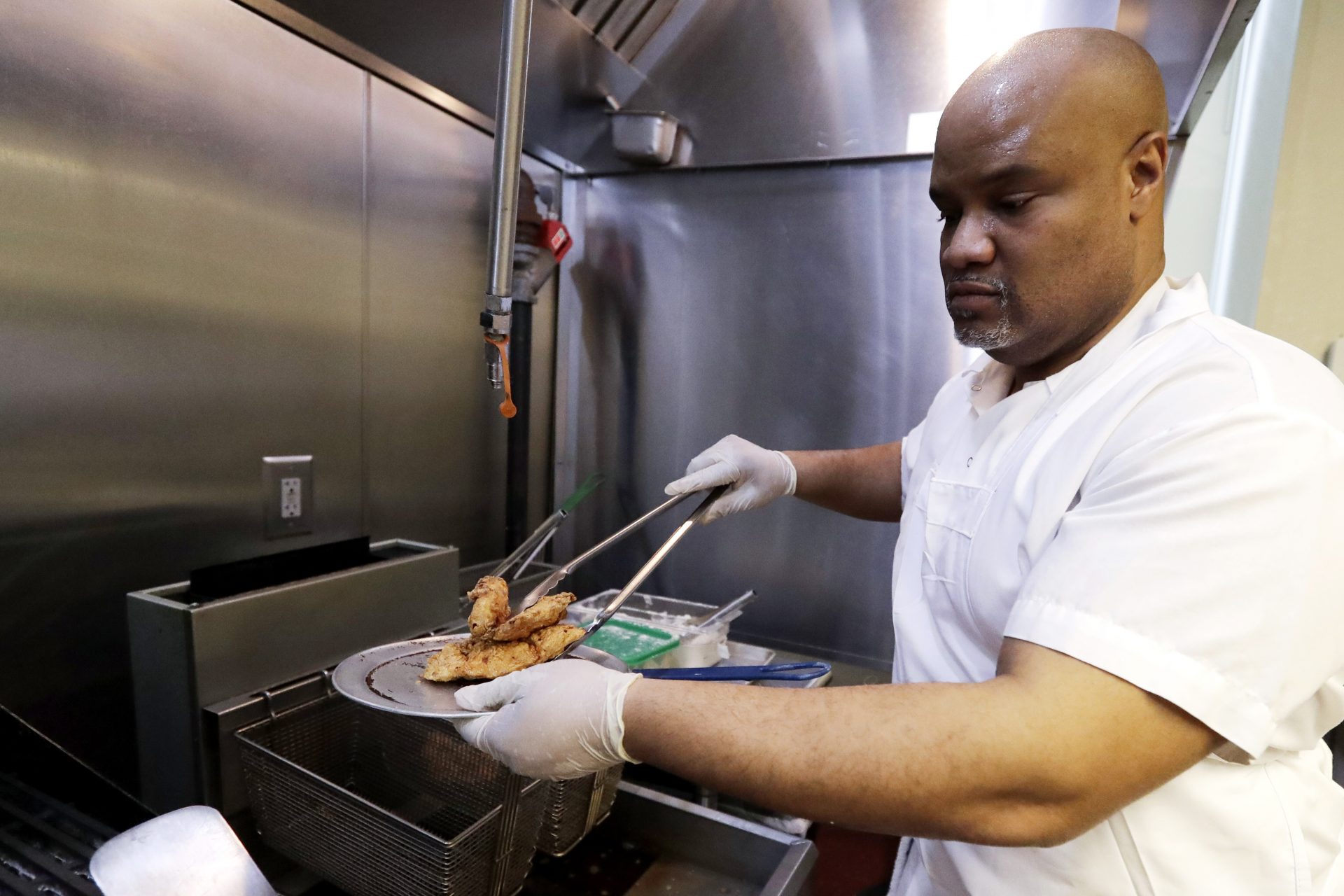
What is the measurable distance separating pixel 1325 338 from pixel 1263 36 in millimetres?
935

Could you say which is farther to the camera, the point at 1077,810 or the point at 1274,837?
the point at 1274,837

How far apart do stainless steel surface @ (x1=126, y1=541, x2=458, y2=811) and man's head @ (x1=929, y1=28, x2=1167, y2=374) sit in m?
1.22

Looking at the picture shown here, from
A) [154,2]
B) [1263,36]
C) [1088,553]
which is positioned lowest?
[1088,553]

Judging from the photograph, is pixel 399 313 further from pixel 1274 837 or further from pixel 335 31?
pixel 1274 837

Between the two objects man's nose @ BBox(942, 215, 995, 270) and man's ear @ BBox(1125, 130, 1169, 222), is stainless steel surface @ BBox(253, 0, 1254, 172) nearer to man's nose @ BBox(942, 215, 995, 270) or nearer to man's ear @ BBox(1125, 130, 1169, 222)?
man's ear @ BBox(1125, 130, 1169, 222)

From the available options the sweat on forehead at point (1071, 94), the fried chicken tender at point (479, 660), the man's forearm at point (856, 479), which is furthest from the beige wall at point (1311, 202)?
the fried chicken tender at point (479, 660)

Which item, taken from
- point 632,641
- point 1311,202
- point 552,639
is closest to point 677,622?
point 632,641

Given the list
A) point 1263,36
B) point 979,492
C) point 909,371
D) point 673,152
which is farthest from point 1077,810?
point 1263,36

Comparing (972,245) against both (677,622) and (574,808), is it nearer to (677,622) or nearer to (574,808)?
(574,808)

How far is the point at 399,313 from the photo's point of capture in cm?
194

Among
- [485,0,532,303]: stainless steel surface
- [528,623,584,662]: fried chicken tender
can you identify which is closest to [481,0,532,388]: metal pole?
[485,0,532,303]: stainless steel surface

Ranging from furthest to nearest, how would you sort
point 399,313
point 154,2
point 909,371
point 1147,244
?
1. point 909,371
2. point 399,313
3. point 154,2
4. point 1147,244

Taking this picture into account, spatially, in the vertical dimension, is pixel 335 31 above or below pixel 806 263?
above

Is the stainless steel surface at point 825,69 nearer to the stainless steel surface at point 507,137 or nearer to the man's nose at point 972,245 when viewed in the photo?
the stainless steel surface at point 507,137
